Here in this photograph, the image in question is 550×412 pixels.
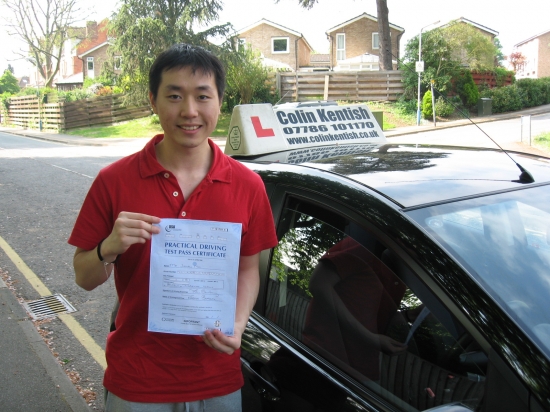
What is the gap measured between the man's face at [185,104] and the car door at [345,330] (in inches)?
23.4

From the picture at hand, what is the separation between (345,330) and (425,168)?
77cm

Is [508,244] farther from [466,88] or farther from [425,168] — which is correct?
[466,88]

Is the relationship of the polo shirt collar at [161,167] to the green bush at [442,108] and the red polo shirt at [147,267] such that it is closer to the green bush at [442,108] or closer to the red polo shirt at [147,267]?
the red polo shirt at [147,267]

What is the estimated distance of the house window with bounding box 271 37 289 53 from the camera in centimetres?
5134

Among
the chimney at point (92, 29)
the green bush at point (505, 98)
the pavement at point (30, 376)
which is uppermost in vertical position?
the chimney at point (92, 29)

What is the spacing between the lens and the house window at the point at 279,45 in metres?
51.3

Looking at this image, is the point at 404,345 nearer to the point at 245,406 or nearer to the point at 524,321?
the point at 524,321

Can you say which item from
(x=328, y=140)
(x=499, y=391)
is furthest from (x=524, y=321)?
(x=328, y=140)

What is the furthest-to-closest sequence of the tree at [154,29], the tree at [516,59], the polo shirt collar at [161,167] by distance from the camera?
the tree at [516,59] → the tree at [154,29] → the polo shirt collar at [161,167]

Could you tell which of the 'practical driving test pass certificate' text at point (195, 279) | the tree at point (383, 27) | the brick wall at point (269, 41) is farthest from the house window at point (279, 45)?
the 'practical driving test pass certificate' text at point (195, 279)

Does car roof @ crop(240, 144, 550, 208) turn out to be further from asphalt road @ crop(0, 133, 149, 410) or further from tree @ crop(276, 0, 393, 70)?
tree @ crop(276, 0, 393, 70)

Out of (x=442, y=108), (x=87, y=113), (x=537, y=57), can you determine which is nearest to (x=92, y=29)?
(x=87, y=113)

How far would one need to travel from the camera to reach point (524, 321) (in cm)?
167

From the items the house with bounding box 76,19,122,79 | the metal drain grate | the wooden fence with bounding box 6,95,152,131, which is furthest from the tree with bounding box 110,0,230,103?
the house with bounding box 76,19,122,79
